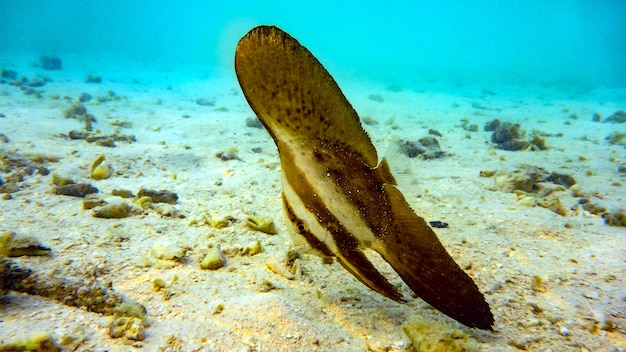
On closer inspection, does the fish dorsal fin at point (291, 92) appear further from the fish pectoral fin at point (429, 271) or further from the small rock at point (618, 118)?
the small rock at point (618, 118)

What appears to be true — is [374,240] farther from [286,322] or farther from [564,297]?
[564,297]

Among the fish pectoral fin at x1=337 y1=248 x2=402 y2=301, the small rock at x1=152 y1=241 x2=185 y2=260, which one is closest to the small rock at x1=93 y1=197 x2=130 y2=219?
the small rock at x1=152 y1=241 x2=185 y2=260

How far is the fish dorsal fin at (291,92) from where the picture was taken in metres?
1.44

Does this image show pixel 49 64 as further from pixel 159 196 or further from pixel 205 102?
pixel 159 196

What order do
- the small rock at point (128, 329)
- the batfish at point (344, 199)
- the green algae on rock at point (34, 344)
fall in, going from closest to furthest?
the green algae on rock at point (34, 344) → the batfish at point (344, 199) → the small rock at point (128, 329)

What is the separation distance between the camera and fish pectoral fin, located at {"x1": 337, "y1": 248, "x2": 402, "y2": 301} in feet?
5.15

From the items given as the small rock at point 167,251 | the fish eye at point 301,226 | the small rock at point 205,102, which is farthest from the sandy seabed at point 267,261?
the small rock at point 205,102

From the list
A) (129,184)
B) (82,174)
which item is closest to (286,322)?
(129,184)

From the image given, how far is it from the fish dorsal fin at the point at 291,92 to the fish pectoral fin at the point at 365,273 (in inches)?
20.8

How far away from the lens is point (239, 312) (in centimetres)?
203

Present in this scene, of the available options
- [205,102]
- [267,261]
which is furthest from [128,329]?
[205,102]

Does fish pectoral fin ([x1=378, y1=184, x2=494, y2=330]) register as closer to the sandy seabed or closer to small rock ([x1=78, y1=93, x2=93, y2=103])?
the sandy seabed

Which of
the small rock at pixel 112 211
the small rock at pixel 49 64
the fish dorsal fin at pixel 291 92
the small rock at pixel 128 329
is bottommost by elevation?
the small rock at pixel 128 329

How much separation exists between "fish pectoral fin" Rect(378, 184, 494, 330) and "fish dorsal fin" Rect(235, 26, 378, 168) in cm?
50
